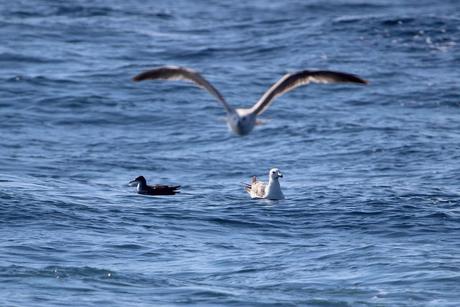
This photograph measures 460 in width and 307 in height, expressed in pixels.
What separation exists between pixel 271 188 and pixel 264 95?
7.96 meters

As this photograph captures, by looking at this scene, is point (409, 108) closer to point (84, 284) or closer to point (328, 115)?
point (328, 115)

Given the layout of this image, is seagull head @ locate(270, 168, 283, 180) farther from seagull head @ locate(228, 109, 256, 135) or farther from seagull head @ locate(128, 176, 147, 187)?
seagull head @ locate(228, 109, 256, 135)

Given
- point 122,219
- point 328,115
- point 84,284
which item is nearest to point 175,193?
point 122,219

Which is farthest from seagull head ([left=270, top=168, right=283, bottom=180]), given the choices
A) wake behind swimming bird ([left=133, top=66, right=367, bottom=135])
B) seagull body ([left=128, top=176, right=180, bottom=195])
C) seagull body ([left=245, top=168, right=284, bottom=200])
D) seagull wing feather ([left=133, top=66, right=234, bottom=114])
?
seagull wing feather ([left=133, top=66, right=234, bottom=114])

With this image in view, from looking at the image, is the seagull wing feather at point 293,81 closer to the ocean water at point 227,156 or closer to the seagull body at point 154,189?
the ocean water at point 227,156

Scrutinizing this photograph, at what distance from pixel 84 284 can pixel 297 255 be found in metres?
3.69

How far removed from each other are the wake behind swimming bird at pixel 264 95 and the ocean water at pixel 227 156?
119 inches

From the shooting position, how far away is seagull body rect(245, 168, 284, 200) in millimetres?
23016

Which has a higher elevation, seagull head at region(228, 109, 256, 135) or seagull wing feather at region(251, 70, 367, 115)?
seagull wing feather at region(251, 70, 367, 115)

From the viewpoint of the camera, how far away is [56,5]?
45281 mm

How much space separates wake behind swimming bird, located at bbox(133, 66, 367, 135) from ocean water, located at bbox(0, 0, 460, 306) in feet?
9.89

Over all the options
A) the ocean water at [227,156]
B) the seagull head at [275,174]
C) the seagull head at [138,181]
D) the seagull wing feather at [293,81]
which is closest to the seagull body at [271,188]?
the seagull head at [275,174]

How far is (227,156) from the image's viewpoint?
1094 inches

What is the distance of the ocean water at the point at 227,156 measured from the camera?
17.9 metres
